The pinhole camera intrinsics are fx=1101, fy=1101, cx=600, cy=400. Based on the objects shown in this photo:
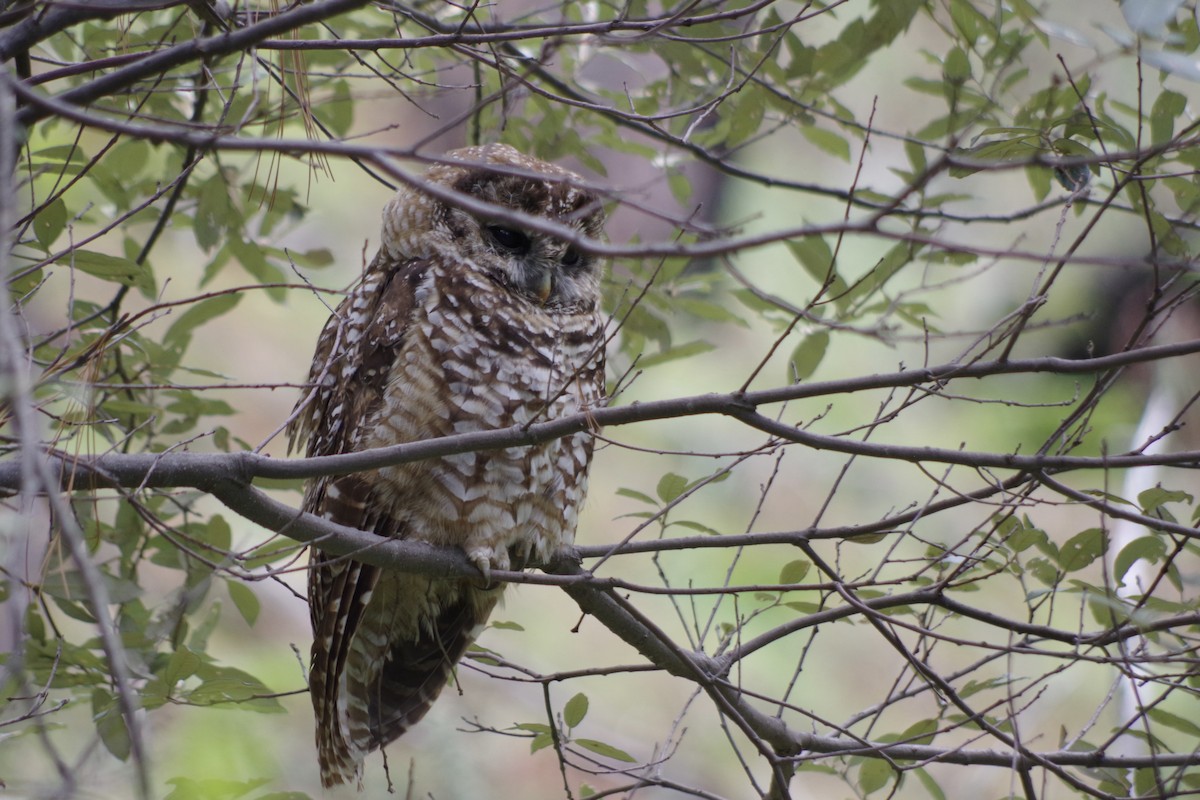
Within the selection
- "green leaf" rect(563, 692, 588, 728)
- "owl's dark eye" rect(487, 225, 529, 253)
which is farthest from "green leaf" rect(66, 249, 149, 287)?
"green leaf" rect(563, 692, 588, 728)

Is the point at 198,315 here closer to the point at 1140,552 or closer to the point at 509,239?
the point at 509,239

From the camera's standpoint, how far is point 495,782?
7383 mm

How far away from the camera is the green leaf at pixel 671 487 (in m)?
2.27

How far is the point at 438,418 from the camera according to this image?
8.88 feet

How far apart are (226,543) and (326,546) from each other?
663 mm

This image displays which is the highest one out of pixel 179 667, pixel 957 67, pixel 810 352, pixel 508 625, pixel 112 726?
pixel 957 67

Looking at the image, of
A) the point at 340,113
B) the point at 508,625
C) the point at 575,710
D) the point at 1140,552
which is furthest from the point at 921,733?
the point at 340,113

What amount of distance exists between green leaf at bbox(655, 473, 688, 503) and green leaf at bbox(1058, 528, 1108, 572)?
759 mm

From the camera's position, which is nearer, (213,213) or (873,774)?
(873,774)

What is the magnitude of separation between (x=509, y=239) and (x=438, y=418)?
0.62 m

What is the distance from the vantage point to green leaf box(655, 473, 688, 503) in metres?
2.27

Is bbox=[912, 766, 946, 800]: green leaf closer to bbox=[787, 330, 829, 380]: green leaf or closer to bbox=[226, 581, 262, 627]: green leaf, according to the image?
bbox=[787, 330, 829, 380]: green leaf

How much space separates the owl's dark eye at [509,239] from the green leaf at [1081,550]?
1.60m

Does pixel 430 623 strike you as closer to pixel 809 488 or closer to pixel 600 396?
pixel 600 396
